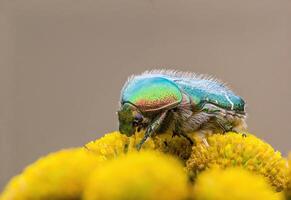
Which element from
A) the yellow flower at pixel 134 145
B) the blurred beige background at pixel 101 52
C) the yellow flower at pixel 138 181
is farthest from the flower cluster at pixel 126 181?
the blurred beige background at pixel 101 52

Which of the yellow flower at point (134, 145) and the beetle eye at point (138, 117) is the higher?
the beetle eye at point (138, 117)

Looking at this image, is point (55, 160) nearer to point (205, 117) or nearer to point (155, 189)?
point (155, 189)

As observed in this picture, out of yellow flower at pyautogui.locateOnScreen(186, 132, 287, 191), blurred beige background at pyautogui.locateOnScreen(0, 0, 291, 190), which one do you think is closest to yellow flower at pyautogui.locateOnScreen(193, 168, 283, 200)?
yellow flower at pyautogui.locateOnScreen(186, 132, 287, 191)

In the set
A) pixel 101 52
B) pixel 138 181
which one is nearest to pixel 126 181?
pixel 138 181

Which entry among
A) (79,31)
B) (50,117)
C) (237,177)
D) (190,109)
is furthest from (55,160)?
(79,31)

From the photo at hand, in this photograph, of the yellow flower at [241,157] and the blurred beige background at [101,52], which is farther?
the blurred beige background at [101,52]

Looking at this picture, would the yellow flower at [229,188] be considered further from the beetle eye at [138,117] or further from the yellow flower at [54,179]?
the beetle eye at [138,117]

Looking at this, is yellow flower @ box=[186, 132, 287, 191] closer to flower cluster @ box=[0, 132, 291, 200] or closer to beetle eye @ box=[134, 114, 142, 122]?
beetle eye @ box=[134, 114, 142, 122]
